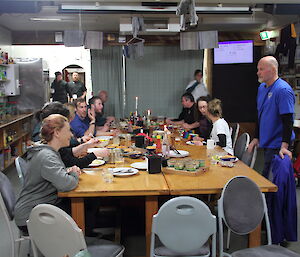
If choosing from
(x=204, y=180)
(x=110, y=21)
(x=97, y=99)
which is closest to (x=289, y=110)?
(x=204, y=180)

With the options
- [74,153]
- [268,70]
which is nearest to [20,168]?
[74,153]

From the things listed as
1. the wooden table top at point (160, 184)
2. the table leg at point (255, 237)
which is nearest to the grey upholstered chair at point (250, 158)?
the wooden table top at point (160, 184)

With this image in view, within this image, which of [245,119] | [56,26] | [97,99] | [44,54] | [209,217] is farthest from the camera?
[44,54]

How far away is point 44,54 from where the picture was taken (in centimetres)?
1020

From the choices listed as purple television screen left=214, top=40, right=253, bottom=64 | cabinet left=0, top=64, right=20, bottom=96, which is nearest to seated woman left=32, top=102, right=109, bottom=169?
cabinet left=0, top=64, right=20, bottom=96

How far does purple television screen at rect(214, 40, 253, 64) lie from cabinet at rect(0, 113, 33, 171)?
179 inches

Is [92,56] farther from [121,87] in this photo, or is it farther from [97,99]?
[97,99]

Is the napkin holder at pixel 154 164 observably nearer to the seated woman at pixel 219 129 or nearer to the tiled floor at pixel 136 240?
the tiled floor at pixel 136 240

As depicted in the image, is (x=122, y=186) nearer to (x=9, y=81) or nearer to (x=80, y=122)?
(x=80, y=122)

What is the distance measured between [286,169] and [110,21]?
5.35 metres

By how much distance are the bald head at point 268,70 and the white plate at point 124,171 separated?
1608 mm

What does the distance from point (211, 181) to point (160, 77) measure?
19.3 feet

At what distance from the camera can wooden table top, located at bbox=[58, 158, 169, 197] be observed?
2.28 metres

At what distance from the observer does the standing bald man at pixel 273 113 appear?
3.11 metres
